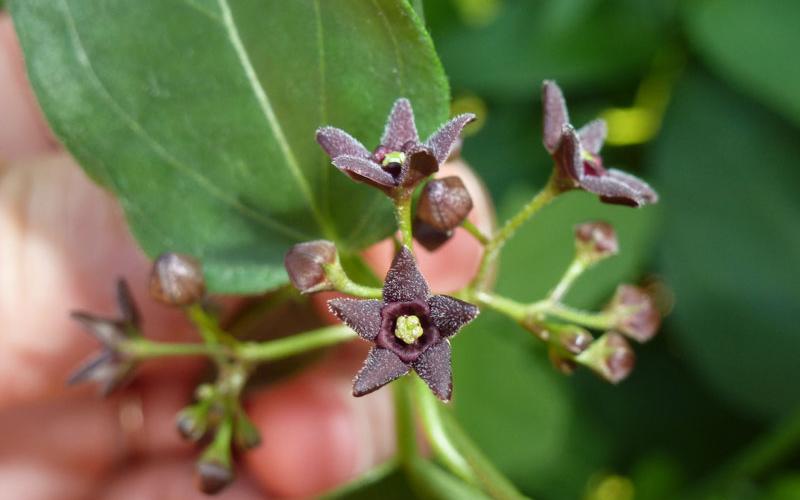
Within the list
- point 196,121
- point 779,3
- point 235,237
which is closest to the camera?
point 196,121

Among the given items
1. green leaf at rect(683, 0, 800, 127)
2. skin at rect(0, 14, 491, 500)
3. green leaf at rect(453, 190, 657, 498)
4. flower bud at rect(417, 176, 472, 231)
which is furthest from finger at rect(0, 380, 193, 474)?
green leaf at rect(683, 0, 800, 127)

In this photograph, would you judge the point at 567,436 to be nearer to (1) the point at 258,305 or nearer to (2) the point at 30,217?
(1) the point at 258,305

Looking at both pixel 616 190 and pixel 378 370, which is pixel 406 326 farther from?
pixel 616 190

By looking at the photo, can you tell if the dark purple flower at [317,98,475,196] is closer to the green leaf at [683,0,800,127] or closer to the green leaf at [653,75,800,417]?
the green leaf at [683,0,800,127]

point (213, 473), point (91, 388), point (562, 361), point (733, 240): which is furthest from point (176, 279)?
point (733, 240)

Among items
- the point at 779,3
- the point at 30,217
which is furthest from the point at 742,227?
the point at 30,217

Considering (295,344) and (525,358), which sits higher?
(295,344)
